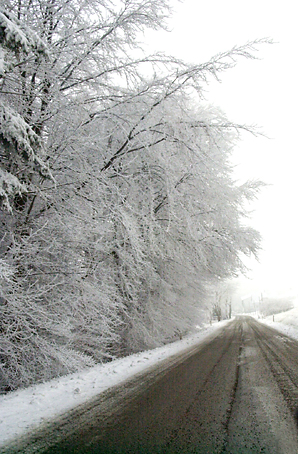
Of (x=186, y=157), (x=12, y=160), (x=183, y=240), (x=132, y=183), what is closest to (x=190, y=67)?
(x=186, y=157)

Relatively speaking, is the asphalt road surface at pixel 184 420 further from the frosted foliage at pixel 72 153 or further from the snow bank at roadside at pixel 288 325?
the snow bank at roadside at pixel 288 325

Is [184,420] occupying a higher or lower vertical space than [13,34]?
lower

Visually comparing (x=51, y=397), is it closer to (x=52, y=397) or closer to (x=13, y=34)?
(x=52, y=397)

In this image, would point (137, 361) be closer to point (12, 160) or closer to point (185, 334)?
point (12, 160)

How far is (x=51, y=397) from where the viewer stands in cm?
464

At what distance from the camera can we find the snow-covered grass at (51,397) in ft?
11.7

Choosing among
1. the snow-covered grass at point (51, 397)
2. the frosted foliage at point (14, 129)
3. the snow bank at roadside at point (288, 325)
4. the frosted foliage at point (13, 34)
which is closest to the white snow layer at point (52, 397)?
the snow-covered grass at point (51, 397)

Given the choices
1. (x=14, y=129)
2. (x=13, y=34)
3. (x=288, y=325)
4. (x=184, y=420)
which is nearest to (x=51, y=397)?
(x=184, y=420)

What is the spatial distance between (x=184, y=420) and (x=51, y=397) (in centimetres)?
223

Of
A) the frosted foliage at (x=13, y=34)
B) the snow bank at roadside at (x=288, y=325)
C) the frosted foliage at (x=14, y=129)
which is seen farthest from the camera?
the snow bank at roadside at (x=288, y=325)

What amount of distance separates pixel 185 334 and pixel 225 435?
17.1m

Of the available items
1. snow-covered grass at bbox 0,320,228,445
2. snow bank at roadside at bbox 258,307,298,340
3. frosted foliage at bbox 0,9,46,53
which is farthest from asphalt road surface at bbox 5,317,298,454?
snow bank at roadside at bbox 258,307,298,340

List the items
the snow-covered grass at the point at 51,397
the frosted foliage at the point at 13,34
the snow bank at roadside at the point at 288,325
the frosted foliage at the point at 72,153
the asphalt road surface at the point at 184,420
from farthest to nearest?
the snow bank at roadside at the point at 288,325
the frosted foliage at the point at 72,153
the frosted foliage at the point at 13,34
the snow-covered grass at the point at 51,397
the asphalt road surface at the point at 184,420

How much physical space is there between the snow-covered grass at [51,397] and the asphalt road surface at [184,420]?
9.5 inches
